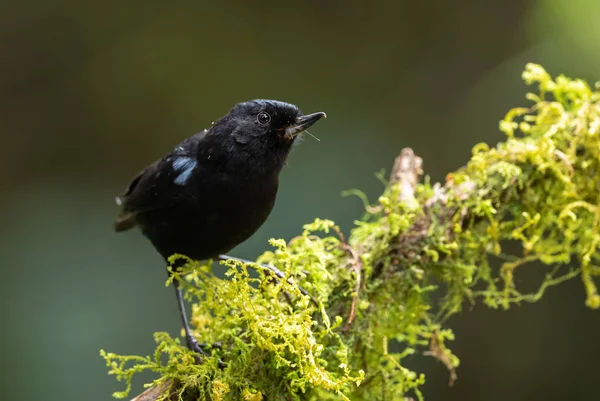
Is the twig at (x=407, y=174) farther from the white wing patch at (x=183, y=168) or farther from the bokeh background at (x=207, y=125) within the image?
the bokeh background at (x=207, y=125)

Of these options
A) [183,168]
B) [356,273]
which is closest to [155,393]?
[356,273]

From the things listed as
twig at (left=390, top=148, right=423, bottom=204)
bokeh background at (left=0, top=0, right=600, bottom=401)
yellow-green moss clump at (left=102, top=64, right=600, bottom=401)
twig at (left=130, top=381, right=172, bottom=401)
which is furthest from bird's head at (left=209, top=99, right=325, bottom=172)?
bokeh background at (left=0, top=0, right=600, bottom=401)

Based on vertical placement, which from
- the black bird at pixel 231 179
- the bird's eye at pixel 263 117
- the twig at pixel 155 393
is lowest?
the twig at pixel 155 393

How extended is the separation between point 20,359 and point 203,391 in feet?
9.86

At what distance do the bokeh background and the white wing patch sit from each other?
1.75m

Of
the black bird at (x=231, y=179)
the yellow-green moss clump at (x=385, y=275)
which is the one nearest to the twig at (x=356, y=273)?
the yellow-green moss clump at (x=385, y=275)

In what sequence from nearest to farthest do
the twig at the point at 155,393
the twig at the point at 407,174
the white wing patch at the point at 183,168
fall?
the twig at the point at 155,393 → the white wing patch at the point at 183,168 → the twig at the point at 407,174

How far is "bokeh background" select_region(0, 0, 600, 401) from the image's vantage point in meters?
4.02

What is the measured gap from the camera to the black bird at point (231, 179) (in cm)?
195

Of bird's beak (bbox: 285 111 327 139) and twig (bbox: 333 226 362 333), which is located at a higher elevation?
bird's beak (bbox: 285 111 327 139)

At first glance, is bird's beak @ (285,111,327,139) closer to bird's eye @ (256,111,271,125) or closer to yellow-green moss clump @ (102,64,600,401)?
bird's eye @ (256,111,271,125)

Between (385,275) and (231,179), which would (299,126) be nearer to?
(231,179)

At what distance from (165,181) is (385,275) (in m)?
0.88

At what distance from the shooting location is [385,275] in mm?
1979
